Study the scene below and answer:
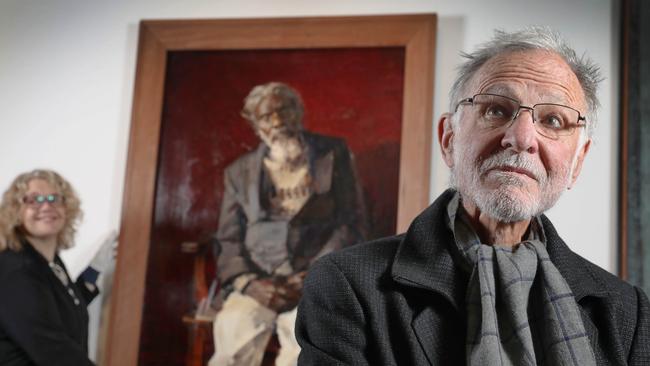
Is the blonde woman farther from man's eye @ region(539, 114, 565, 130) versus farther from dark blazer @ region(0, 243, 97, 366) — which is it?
man's eye @ region(539, 114, 565, 130)

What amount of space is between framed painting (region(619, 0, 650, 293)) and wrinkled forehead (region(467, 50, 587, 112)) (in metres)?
1.40

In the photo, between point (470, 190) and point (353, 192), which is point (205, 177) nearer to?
point (353, 192)

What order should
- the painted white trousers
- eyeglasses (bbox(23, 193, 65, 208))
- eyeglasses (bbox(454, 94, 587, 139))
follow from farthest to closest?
eyeglasses (bbox(23, 193, 65, 208)) → the painted white trousers → eyeglasses (bbox(454, 94, 587, 139))

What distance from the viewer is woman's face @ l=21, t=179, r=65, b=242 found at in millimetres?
2730

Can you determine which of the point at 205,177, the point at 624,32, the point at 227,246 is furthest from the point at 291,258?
the point at 624,32

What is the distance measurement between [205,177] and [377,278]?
1842mm

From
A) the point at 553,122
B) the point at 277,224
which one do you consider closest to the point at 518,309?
the point at 553,122

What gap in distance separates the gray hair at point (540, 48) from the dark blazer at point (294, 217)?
1455 millimetres

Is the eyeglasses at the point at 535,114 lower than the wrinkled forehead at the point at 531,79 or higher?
lower

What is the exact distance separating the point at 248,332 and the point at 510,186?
1.75 meters

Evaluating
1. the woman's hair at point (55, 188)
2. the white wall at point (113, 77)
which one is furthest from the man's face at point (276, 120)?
the woman's hair at point (55, 188)

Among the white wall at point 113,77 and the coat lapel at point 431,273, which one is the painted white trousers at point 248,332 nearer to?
the white wall at point 113,77

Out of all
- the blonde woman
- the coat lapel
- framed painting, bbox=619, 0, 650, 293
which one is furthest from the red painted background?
the coat lapel

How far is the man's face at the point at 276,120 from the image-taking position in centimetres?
278
